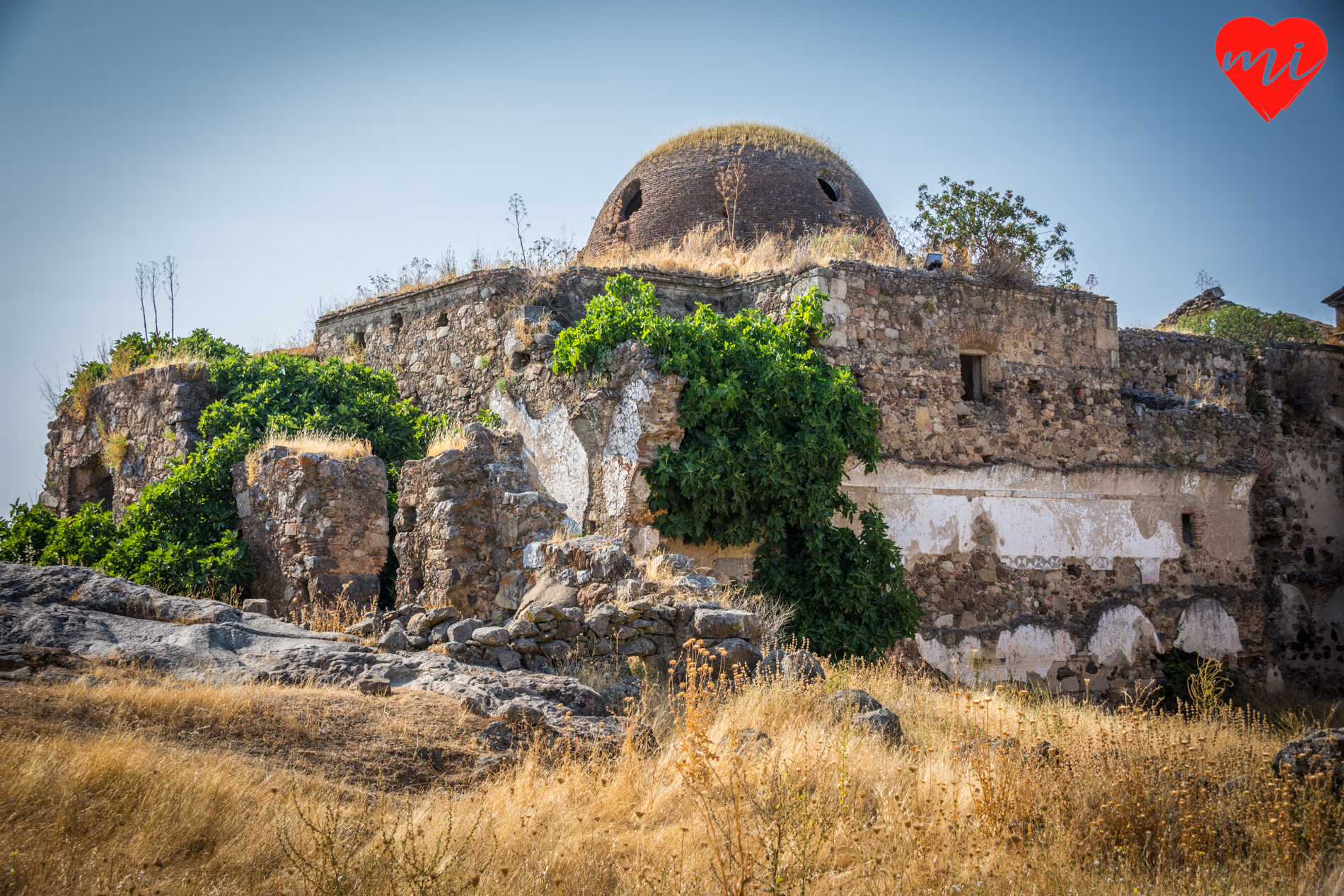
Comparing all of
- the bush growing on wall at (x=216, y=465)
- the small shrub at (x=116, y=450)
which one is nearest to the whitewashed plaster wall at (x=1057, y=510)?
the bush growing on wall at (x=216, y=465)

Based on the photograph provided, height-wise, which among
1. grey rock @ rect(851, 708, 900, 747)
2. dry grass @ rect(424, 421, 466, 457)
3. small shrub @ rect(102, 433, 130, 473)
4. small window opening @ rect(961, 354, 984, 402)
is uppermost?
small window opening @ rect(961, 354, 984, 402)

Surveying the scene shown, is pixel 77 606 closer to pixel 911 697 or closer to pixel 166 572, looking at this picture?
pixel 166 572

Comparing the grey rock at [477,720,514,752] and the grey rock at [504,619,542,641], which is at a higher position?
the grey rock at [504,619,542,641]

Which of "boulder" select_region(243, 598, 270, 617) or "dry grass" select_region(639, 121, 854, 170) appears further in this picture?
"dry grass" select_region(639, 121, 854, 170)

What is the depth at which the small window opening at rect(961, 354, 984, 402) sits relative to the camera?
1307 centimetres

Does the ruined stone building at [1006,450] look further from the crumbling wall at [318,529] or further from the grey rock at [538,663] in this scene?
the grey rock at [538,663]

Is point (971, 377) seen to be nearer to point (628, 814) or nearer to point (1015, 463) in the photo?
point (1015, 463)

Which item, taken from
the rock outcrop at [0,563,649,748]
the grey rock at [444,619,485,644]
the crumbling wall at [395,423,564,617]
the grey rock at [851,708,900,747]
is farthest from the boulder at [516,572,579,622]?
the grey rock at [851,708,900,747]

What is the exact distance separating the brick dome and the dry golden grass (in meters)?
11.2

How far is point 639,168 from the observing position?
56.2 ft

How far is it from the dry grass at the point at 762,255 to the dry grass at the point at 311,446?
4.01 m

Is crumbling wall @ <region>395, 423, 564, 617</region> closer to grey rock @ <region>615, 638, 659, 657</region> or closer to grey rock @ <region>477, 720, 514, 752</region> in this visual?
grey rock @ <region>615, 638, 659, 657</region>

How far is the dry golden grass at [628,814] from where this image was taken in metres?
3.71

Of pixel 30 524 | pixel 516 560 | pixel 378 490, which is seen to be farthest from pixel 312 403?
pixel 516 560
